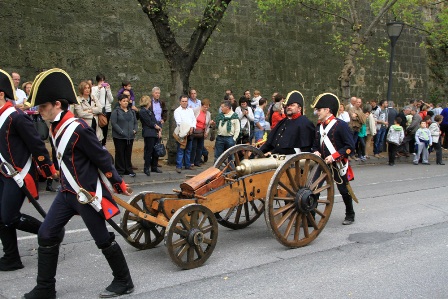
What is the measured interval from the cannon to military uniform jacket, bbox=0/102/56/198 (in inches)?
40.1

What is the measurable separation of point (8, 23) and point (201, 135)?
6.09m

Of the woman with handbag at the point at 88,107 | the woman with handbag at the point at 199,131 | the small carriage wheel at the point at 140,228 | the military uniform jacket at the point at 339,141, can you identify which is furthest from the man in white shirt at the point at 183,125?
the small carriage wheel at the point at 140,228

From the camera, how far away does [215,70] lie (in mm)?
19906

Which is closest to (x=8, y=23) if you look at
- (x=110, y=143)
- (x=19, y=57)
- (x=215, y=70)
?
(x=19, y=57)

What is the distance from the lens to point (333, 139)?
7.76 meters

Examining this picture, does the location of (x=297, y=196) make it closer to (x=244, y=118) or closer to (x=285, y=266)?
(x=285, y=266)

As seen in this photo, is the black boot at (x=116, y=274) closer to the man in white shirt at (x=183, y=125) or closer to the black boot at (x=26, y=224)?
the black boot at (x=26, y=224)

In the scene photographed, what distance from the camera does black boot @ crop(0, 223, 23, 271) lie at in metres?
5.76

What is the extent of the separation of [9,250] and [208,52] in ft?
48.1

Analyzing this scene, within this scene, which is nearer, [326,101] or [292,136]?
[292,136]

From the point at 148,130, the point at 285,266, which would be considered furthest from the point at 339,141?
the point at 148,130

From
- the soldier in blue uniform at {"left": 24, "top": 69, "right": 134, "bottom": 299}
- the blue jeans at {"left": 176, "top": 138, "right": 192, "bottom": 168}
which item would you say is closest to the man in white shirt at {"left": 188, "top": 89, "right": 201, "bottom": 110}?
the blue jeans at {"left": 176, "top": 138, "right": 192, "bottom": 168}

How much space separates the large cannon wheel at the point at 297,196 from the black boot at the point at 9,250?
2.72 metres

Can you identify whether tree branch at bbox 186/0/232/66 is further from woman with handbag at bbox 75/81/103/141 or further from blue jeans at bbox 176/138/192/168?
woman with handbag at bbox 75/81/103/141
